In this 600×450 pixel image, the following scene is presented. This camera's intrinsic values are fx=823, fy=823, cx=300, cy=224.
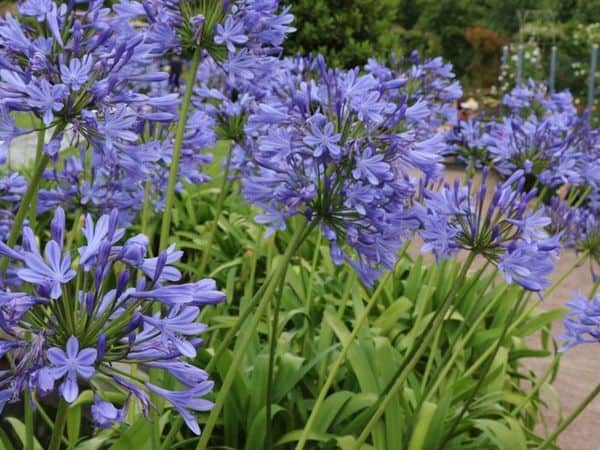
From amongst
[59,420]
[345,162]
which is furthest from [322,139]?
[59,420]

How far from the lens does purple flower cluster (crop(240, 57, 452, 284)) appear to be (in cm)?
199

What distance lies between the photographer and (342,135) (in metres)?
2.04

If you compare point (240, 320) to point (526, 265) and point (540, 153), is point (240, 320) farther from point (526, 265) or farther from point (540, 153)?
point (540, 153)

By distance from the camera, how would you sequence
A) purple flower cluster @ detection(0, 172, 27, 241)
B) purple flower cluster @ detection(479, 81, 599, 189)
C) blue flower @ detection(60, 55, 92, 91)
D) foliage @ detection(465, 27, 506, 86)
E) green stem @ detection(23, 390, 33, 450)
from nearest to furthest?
blue flower @ detection(60, 55, 92, 91) → green stem @ detection(23, 390, 33, 450) → purple flower cluster @ detection(0, 172, 27, 241) → purple flower cluster @ detection(479, 81, 599, 189) → foliage @ detection(465, 27, 506, 86)

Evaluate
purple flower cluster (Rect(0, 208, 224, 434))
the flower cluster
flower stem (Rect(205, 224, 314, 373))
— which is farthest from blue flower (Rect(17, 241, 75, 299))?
the flower cluster

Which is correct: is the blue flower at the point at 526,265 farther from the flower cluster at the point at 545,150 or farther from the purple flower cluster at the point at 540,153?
the purple flower cluster at the point at 540,153

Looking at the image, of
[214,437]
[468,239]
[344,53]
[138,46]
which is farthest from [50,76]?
[344,53]

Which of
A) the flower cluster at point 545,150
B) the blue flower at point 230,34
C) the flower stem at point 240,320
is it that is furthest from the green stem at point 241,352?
the flower cluster at point 545,150

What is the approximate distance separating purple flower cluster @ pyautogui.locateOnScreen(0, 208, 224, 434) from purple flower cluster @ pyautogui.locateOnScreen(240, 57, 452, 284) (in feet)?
2.20

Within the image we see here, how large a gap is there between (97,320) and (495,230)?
116 centimetres

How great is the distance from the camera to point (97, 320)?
4.56ft

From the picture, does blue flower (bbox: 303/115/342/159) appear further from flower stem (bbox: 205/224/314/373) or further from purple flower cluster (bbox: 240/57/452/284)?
flower stem (bbox: 205/224/314/373)

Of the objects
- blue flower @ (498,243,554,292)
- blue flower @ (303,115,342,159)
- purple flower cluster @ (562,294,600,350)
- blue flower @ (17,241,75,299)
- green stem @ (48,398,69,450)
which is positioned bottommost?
purple flower cluster @ (562,294,600,350)

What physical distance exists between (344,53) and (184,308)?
Result: 9.97 m
